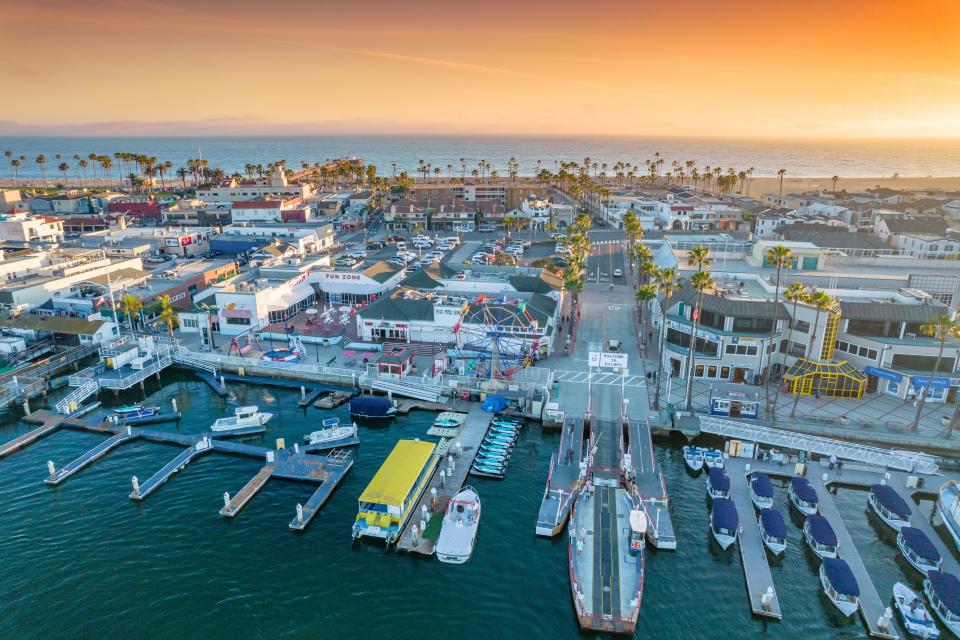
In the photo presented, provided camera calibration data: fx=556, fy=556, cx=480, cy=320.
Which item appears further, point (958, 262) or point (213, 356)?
point (958, 262)

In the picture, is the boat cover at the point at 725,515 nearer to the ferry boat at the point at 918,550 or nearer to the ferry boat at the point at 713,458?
the ferry boat at the point at 713,458

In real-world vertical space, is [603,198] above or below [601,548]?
above

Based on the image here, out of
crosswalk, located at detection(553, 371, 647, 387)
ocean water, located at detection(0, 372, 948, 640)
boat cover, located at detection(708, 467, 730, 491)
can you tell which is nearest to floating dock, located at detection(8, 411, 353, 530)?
ocean water, located at detection(0, 372, 948, 640)

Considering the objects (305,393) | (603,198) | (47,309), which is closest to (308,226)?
(47,309)

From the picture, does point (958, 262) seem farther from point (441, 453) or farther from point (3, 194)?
point (3, 194)

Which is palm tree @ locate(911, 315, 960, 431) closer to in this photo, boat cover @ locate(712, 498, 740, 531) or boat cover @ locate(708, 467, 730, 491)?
boat cover @ locate(708, 467, 730, 491)

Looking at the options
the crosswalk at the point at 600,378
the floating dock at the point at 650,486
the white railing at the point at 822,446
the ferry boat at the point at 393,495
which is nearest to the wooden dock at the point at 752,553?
the white railing at the point at 822,446
